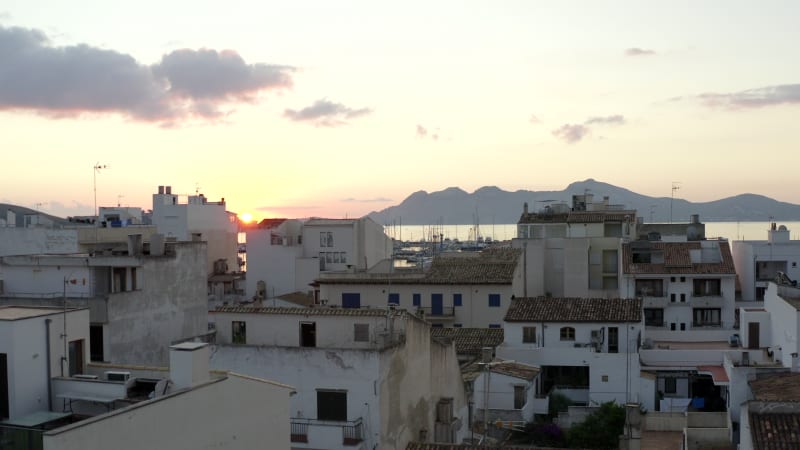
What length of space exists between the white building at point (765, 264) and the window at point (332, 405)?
3928 cm

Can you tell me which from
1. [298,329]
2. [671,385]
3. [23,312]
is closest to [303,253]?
[671,385]

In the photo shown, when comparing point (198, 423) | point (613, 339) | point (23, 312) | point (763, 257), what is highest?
point (23, 312)

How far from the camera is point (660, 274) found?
166 ft

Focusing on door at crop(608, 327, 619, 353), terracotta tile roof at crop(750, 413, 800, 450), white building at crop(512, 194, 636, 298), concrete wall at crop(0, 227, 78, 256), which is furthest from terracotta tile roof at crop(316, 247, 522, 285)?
terracotta tile roof at crop(750, 413, 800, 450)

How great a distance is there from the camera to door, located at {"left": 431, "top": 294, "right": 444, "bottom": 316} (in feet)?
163

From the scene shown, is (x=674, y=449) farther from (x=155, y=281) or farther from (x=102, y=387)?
(x=102, y=387)

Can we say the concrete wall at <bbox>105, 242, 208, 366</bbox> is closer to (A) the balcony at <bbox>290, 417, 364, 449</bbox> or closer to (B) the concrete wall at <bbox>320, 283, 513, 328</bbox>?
(A) the balcony at <bbox>290, 417, 364, 449</bbox>

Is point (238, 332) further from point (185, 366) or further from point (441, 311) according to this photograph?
point (441, 311)

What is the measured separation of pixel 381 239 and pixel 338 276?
62.8 feet

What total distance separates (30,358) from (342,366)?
925cm

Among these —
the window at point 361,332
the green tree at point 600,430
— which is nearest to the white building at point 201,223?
the green tree at point 600,430

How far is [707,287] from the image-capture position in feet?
164

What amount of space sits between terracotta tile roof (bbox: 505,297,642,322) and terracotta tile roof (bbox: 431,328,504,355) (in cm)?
185

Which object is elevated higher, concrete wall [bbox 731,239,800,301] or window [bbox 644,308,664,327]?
concrete wall [bbox 731,239,800,301]
